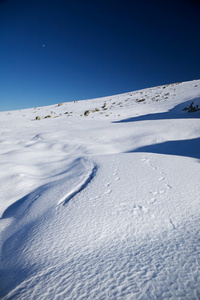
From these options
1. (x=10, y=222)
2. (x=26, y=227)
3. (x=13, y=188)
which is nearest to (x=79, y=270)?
(x=26, y=227)

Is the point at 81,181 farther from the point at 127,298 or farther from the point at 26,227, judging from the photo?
the point at 127,298

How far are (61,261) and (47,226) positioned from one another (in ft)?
1.01

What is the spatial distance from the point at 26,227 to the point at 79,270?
615 millimetres

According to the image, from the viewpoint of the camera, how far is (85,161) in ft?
7.32

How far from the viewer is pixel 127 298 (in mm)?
542

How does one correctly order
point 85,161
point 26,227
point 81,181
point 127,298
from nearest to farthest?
point 127,298
point 26,227
point 81,181
point 85,161

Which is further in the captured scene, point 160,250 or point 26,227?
point 26,227

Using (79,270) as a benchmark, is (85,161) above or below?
above

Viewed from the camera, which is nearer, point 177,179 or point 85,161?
point 177,179

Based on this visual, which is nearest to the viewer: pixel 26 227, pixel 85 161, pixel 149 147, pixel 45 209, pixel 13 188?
pixel 26 227

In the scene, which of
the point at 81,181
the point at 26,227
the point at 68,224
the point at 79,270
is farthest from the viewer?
the point at 81,181

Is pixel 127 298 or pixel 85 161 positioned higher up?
pixel 85 161

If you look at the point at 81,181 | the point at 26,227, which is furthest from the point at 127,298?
the point at 81,181

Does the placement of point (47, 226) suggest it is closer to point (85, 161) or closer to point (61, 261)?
point (61, 261)
